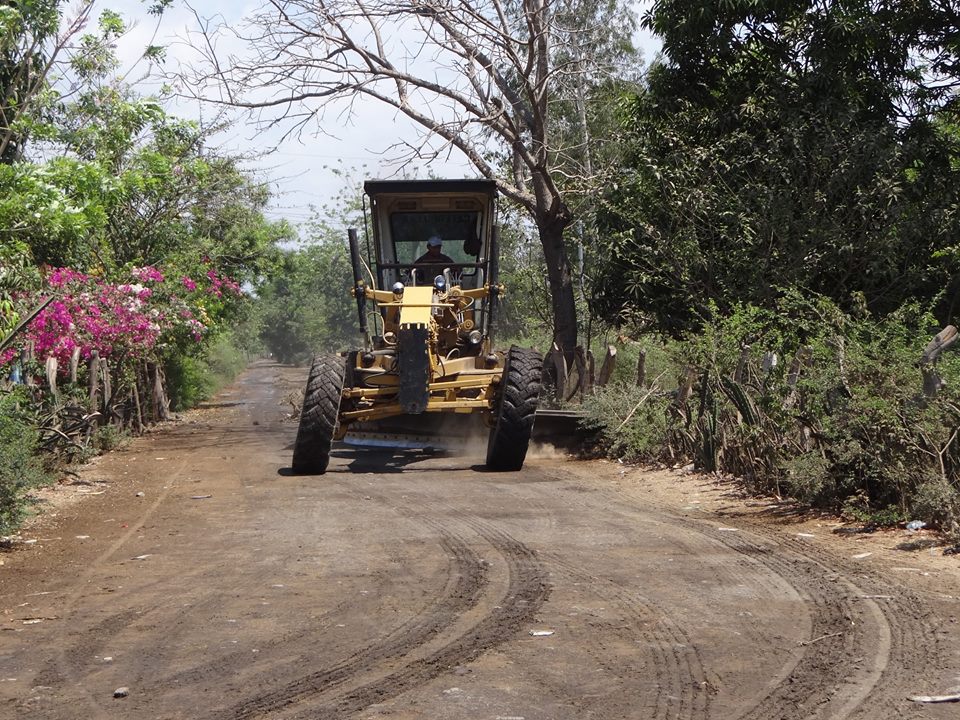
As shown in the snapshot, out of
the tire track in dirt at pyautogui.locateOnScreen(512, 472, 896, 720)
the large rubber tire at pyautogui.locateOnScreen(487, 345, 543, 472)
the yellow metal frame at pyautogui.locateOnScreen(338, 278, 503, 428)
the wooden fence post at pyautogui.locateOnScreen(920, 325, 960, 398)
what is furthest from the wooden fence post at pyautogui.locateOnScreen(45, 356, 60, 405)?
the wooden fence post at pyautogui.locateOnScreen(920, 325, 960, 398)

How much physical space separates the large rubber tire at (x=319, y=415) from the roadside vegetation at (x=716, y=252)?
9.16 feet

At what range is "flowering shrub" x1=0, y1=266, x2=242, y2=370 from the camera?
15438 millimetres

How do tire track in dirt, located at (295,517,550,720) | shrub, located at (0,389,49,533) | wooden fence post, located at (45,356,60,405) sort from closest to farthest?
1. tire track in dirt, located at (295,517,550,720)
2. shrub, located at (0,389,49,533)
3. wooden fence post, located at (45,356,60,405)

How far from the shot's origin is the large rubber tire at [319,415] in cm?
1233

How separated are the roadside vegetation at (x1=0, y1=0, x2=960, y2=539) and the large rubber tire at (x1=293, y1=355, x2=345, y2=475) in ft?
9.16

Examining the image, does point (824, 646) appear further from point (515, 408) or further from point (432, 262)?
point (432, 262)

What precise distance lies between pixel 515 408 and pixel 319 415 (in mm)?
2184

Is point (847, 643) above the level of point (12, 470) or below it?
below

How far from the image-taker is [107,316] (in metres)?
17.5

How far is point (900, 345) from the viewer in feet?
31.2

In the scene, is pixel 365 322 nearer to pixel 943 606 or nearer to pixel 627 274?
pixel 627 274

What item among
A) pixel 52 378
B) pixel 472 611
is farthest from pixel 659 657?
pixel 52 378

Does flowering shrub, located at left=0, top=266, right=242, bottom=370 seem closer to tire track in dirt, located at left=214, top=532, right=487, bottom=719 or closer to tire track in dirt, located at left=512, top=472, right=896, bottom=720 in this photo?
tire track in dirt, located at left=214, top=532, right=487, bottom=719

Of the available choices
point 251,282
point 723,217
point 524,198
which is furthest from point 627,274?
point 251,282
